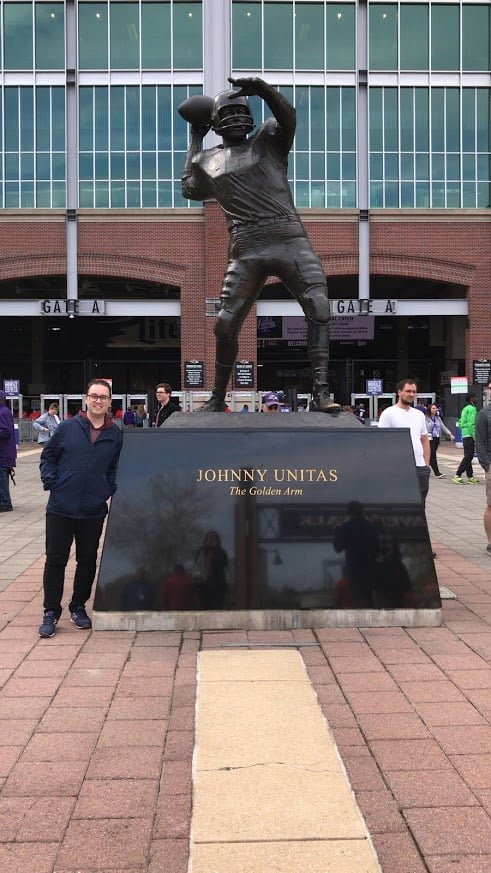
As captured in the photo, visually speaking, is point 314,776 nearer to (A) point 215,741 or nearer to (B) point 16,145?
(A) point 215,741

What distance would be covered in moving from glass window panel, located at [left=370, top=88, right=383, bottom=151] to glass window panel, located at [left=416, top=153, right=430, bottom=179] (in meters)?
1.45

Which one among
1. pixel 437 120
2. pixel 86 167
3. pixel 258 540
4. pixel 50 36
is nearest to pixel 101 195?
pixel 86 167

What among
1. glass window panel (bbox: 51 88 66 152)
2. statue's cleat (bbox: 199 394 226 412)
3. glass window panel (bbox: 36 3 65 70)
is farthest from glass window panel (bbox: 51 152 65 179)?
statue's cleat (bbox: 199 394 226 412)

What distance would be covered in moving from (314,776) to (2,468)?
937 centimetres

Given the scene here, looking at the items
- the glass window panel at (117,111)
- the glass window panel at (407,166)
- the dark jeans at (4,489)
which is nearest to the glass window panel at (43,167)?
the glass window panel at (117,111)

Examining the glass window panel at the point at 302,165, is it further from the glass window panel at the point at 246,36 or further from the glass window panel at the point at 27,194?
the glass window panel at the point at 27,194

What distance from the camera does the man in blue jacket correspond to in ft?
16.6

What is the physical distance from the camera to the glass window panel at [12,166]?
27984 mm

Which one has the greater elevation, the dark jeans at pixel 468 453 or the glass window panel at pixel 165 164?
the glass window panel at pixel 165 164

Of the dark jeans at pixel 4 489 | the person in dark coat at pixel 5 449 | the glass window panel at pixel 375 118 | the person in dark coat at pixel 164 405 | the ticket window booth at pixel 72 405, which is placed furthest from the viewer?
the ticket window booth at pixel 72 405

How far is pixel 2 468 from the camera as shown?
1151cm

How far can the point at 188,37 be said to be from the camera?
1089 inches

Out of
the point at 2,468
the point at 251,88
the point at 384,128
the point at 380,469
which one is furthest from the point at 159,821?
the point at 384,128

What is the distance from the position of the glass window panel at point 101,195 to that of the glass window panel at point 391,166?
396 inches
